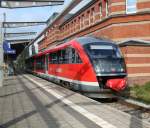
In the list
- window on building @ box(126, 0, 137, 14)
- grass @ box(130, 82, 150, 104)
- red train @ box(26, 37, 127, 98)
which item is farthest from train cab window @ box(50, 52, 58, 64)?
window on building @ box(126, 0, 137, 14)

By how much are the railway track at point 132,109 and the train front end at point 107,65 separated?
702 mm

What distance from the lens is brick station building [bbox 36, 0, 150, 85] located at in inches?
1148

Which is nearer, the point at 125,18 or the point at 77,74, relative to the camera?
the point at 77,74

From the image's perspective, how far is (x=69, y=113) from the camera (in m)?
13.4

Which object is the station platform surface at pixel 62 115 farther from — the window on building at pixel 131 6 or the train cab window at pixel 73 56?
the window on building at pixel 131 6

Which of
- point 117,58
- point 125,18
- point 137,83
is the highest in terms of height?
point 125,18

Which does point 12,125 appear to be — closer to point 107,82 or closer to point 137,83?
point 107,82

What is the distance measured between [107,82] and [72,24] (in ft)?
117

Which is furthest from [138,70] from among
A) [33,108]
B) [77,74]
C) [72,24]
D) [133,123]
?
[72,24]

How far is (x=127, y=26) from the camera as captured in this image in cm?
3403

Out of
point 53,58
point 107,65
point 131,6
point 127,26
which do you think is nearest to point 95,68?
point 107,65

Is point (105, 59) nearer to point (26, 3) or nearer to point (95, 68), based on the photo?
point (95, 68)

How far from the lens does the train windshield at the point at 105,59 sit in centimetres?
1923

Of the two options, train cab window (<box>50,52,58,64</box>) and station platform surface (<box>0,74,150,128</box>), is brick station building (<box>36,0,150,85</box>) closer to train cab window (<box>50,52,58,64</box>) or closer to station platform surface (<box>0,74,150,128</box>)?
train cab window (<box>50,52,58,64</box>)
